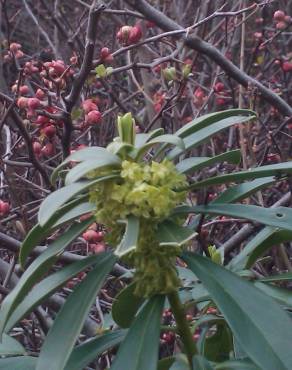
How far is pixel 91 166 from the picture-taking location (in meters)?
0.93

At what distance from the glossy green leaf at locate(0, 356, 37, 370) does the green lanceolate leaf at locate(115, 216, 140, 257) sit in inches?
14.1

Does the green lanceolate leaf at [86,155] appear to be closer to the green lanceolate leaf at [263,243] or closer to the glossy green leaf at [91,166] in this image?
the glossy green leaf at [91,166]

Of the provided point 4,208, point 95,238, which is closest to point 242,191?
point 95,238

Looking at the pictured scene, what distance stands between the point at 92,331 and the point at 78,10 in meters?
3.02

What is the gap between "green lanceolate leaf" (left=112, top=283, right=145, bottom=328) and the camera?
1205 mm

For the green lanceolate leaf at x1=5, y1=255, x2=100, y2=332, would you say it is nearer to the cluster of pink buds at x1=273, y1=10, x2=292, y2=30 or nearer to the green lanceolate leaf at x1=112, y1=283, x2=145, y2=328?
the green lanceolate leaf at x1=112, y1=283, x2=145, y2=328

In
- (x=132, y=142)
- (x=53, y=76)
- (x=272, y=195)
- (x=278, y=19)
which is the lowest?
(x=132, y=142)

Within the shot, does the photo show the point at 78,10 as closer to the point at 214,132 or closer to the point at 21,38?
the point at 21,38

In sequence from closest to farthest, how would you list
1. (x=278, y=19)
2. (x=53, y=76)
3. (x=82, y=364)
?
(x=82, y=364)
(x=53, y=76)
(x=278, y=19)

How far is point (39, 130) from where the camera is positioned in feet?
6.41

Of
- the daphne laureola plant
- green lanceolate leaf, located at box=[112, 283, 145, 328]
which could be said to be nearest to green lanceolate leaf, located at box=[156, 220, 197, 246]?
the daphne laureola plant

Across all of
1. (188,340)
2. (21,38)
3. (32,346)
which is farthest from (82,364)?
(21,38)

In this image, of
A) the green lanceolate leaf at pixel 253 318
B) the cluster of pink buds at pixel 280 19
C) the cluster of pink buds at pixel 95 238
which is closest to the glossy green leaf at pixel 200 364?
the green lanceolate leaf at pixel 253 318

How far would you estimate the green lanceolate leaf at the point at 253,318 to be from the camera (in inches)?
38.9
